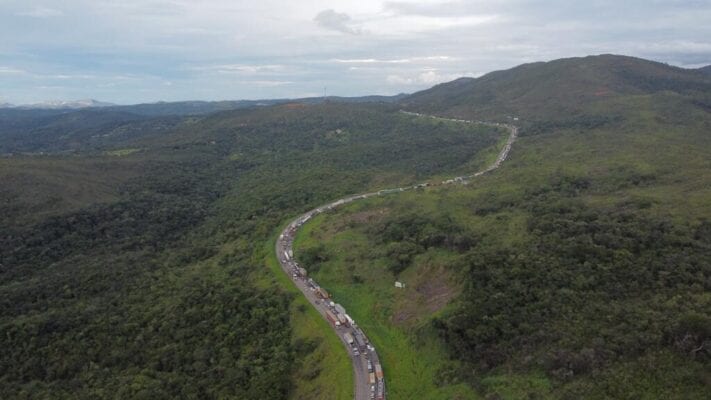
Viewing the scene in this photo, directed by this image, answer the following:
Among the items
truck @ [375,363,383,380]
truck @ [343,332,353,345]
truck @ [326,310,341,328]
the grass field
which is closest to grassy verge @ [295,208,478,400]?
the grass field

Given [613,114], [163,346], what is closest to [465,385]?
[163,346]

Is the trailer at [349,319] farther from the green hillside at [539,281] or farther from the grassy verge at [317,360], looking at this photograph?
the grassy verge at [317,360]

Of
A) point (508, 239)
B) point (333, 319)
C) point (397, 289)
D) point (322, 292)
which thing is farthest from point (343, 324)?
point (508, 239)

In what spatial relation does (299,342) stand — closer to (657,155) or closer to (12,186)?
(657,155)

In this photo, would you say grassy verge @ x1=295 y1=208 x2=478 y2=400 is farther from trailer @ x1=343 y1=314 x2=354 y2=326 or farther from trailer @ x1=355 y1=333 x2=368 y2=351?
trailer @ x1=355 y1=333 x2=368 y2=351

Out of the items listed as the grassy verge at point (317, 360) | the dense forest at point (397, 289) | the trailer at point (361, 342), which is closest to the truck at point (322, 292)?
the dense forest at point (397, 289)
